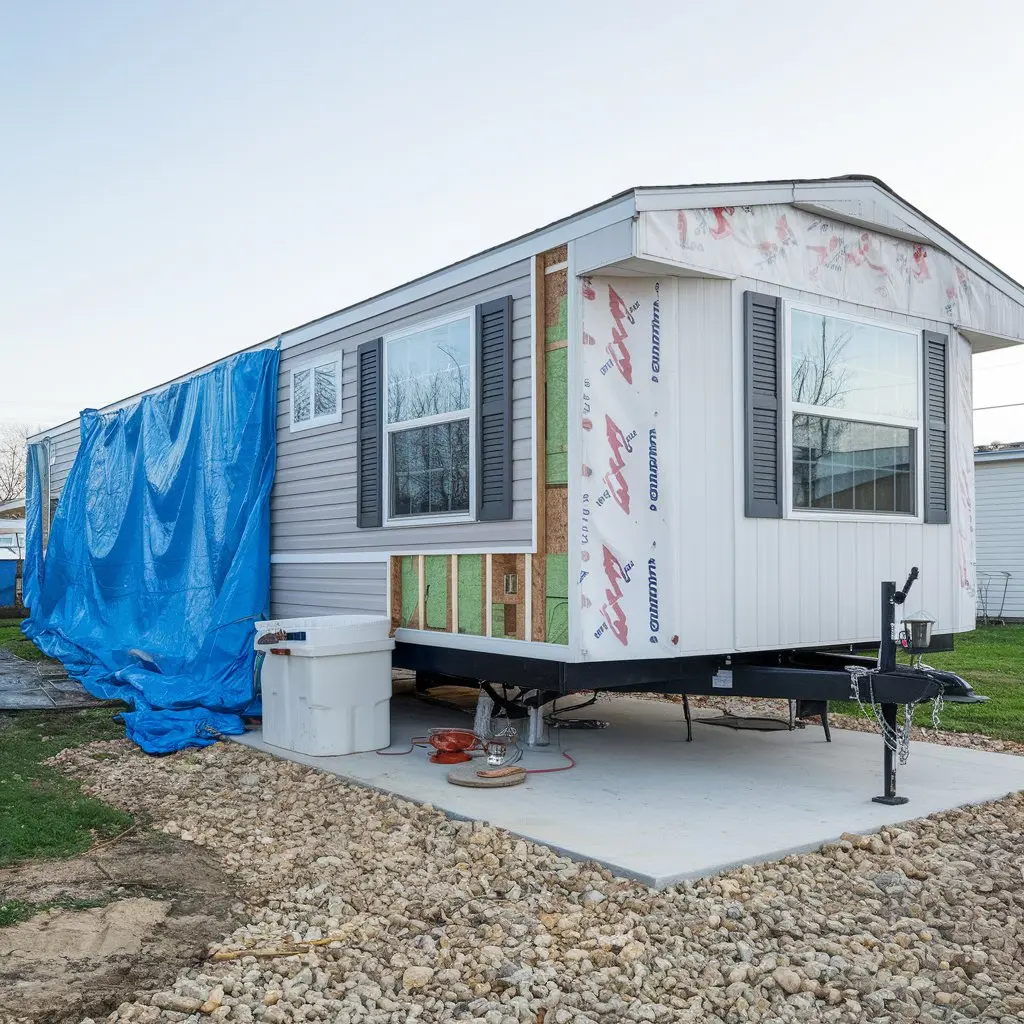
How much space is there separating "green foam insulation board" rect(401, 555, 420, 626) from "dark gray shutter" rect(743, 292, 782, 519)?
1.94 meters

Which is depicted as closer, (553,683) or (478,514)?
(553,683)

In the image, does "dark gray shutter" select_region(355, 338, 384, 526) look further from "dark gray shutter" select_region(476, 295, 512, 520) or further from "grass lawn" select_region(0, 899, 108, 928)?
"grass lawn" select_region(0, 899, 108, 928)

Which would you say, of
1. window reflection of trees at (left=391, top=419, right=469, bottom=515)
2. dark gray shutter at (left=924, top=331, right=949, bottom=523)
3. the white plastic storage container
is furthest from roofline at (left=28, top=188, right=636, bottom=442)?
dark gray shutter at (left=924, top=331, right=949, bottom=523)

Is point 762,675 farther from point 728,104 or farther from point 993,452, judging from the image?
point 993,452

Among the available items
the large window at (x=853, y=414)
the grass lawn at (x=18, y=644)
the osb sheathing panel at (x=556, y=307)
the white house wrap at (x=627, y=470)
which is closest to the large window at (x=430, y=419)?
the osb sheathing panel at (x=556, y=307)

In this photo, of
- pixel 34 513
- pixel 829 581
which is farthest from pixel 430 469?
pixel 34 513

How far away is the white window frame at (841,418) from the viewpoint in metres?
4.91

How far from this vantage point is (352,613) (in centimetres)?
618

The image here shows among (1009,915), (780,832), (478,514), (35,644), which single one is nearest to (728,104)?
(478,514)

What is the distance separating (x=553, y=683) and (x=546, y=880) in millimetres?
1324

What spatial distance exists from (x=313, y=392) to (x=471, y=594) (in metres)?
2.19

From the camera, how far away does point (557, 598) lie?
4586 millimetres

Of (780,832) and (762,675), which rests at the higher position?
(762,675)

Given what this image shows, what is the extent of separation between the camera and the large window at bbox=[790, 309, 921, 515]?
5020mm
